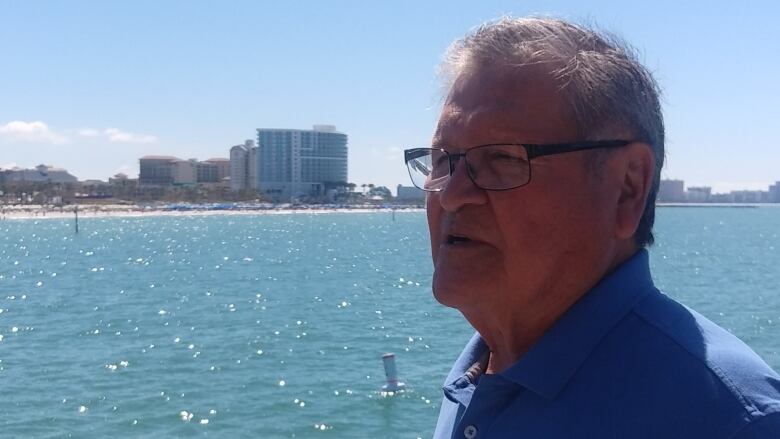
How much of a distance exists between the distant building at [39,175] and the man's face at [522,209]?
596ft

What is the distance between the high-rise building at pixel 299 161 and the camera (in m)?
172

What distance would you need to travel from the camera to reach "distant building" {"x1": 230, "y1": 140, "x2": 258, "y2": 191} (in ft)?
584

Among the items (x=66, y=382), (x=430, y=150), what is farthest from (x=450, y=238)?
(x=66, y=382)

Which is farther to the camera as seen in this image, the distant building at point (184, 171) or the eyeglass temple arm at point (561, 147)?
the distant building at point (184, 171)

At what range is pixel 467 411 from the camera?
6.13 ft

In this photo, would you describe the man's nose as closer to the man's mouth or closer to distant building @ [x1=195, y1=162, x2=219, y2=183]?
the man's mouth

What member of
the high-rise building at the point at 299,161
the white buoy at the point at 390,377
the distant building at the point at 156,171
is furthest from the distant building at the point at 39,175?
the white buoy at the point at 390,377

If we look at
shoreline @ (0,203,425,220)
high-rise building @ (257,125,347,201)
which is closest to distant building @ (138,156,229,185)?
high-rise building @ (257,125,347,201)

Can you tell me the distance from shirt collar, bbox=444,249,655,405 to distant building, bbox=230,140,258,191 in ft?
581

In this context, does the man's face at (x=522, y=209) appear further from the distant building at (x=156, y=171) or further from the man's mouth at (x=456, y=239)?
the distant building at (x=156, y=171)

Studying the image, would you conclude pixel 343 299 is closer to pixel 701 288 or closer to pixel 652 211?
pixel 701 288

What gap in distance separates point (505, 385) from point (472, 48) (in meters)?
0.75

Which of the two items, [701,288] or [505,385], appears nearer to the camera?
[505,385]

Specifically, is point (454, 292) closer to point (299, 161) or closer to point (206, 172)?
point (299, 161)
